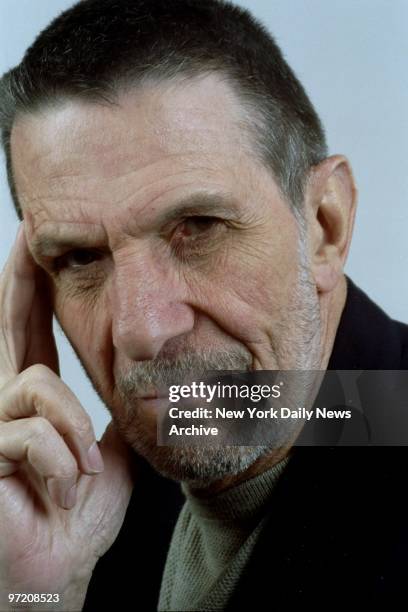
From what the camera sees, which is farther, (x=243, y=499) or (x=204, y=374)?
(x=243, y=499)

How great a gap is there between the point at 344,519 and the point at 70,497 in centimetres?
37

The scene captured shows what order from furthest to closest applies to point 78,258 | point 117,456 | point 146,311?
point 117,456 → point 78,258 → point 146,311

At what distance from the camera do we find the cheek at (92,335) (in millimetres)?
1185

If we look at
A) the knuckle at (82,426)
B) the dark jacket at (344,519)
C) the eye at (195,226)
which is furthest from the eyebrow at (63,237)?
the dark jacket at (344,519)

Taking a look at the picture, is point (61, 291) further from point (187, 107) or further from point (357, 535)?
point (357, 535)

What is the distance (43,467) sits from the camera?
3.64ft

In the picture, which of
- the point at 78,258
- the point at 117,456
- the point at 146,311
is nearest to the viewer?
the point at 146,311

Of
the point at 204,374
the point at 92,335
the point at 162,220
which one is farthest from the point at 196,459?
the point at 162,220

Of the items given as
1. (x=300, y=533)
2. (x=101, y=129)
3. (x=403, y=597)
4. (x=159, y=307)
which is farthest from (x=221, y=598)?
(x=101, y=129)

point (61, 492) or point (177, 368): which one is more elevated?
point (177, 368)

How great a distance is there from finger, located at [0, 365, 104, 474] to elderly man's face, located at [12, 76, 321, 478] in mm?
72

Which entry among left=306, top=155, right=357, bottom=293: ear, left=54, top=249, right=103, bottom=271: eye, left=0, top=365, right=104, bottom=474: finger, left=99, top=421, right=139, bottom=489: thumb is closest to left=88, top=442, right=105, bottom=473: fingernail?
left=0, top=365, right=104, bottom=474: finger

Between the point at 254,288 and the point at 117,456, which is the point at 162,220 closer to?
the point at 254,288

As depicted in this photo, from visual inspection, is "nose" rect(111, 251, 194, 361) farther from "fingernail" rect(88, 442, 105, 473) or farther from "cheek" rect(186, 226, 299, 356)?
"fingernail" rect(88, 442, 105, 473)
